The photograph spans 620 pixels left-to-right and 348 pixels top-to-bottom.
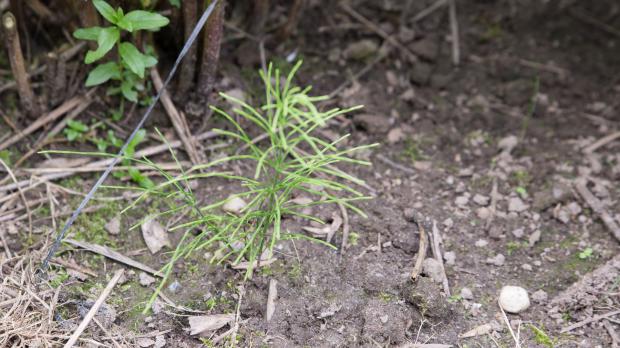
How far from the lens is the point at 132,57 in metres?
2.01

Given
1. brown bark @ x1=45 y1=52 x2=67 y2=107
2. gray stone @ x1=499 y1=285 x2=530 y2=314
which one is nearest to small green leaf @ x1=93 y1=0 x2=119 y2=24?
brown bark @ x1=45 y1=52 x2=67 y2=107

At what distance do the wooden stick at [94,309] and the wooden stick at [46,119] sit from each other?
706mm

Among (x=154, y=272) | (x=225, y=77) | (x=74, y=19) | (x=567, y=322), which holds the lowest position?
(x=567, y=322)

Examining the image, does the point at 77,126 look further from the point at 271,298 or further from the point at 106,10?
the point at 271,298

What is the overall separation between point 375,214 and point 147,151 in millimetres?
877

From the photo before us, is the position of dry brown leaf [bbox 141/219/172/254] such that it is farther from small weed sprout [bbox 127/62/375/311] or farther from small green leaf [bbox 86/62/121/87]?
small green leaf [bbox 86/62/121/87]

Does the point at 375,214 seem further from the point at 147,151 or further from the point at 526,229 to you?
the point at 147,151

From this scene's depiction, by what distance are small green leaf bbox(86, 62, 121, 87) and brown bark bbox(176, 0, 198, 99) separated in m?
0.25

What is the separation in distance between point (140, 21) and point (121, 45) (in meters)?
0.14

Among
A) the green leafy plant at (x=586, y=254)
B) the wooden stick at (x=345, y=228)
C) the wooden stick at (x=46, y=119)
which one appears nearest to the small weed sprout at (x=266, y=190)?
the wooden stick at (x=345, y=228)

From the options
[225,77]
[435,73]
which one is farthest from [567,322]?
[225,77]

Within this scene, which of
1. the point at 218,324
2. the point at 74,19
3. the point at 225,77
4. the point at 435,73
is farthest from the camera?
the point at 435,73

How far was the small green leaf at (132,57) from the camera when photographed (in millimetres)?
1989

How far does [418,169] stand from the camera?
2.37m
